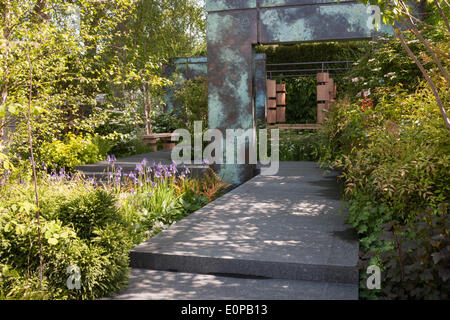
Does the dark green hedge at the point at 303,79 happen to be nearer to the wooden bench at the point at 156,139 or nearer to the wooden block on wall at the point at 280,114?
the wooden block on wall at the point at 280,114

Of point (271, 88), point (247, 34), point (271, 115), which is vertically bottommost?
point (271, 115)

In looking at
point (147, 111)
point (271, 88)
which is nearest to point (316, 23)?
point (271, 88)

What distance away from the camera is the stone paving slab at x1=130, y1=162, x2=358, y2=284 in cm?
295

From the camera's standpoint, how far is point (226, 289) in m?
2.82

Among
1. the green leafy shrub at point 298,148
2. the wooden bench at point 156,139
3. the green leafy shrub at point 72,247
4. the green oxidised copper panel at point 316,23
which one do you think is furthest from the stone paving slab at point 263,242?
the wooden bench at point 156,139

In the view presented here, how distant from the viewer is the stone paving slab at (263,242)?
9.69ft

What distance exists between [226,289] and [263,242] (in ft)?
2.35

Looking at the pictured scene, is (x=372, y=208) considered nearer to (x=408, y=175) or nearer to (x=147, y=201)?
(x=408, y=175)

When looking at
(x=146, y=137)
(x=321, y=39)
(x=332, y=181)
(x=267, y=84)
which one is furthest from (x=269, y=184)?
(x=146, y=137)

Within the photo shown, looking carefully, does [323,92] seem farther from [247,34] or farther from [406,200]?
[406,200]

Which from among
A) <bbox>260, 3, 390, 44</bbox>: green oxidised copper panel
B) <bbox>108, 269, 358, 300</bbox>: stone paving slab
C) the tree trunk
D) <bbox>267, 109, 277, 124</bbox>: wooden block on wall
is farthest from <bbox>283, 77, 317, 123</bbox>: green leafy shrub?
<bbox>108, 269, 358, 300</bbox>: stone paving slab

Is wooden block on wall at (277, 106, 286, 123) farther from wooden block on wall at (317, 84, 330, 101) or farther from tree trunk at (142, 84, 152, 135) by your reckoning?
tree trunk at (142, 84, 152, 135)

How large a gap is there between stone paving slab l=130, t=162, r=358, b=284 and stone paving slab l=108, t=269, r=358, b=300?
8cm

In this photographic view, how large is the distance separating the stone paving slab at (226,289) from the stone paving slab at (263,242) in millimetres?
84
